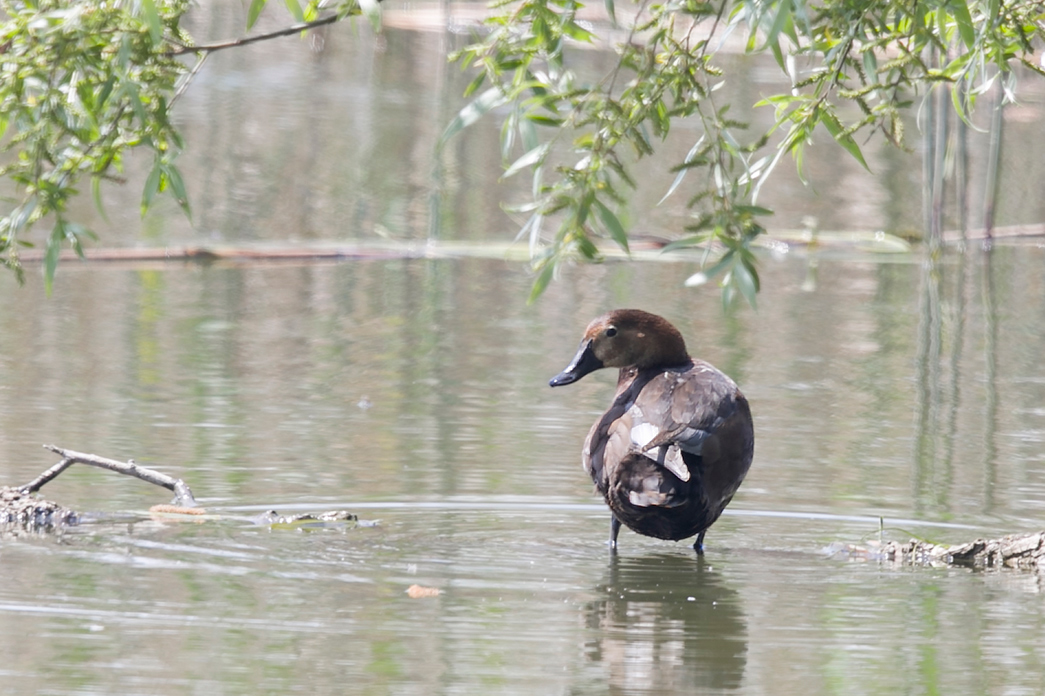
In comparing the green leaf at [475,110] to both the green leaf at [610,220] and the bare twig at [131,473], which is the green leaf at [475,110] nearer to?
the green leaf at [610,220]

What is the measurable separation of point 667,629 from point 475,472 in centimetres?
209

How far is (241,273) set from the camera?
12.8 meters

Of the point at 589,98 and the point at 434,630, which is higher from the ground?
the point at 589,98

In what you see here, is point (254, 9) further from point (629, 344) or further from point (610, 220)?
point (629, 344)

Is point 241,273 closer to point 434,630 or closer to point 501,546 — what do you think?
point 501,546

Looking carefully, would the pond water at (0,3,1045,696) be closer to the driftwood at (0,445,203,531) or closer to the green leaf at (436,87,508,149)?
the driftwood at (0,445,203,531)

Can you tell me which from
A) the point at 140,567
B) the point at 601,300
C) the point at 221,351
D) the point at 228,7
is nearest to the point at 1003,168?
the point at 601,300

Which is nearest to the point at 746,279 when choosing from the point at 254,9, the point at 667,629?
the point at 667,629

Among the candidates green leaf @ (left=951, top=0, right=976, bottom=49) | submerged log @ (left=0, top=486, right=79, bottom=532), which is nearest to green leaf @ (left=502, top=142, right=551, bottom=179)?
green leaf @ (left=951, top=0, right=976, bottom=49)

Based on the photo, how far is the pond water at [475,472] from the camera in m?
4.82

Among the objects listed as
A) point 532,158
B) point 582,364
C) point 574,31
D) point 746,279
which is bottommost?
point 582,364

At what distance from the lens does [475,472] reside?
7234mm

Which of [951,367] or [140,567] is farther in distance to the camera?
[951,367]

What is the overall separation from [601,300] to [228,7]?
17974 mm
